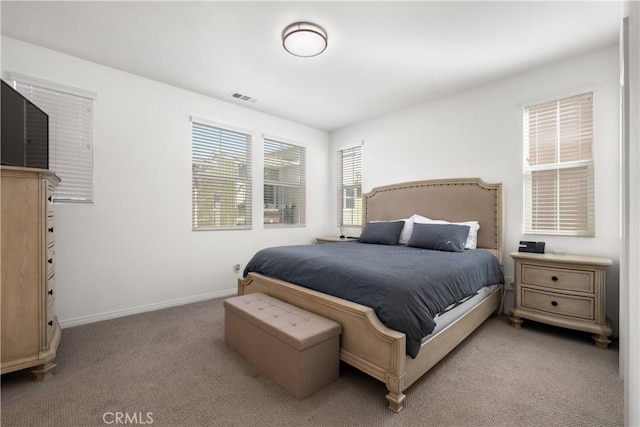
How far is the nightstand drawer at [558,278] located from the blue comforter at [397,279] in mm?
308

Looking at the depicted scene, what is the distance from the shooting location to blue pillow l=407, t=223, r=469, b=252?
9.96 feet

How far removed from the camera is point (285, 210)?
4.78m

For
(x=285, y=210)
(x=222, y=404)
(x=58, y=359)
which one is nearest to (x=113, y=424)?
(x=222, y=404)

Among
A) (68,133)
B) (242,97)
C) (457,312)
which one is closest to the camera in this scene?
(457,312)

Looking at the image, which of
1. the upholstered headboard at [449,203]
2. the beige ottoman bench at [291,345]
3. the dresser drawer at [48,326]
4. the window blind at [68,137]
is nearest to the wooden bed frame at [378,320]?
the upholstered headboard at [449,203]

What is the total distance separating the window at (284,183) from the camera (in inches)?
178

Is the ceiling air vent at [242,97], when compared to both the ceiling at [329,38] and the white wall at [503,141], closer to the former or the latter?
the ceiling at [329,38]

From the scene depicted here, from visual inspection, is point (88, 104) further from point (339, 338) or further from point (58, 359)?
point (339, 338)

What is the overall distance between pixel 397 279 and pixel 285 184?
3.26 m

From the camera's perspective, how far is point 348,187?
5.12 metres

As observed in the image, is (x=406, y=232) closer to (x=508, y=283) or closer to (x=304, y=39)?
(x=508, y=283)

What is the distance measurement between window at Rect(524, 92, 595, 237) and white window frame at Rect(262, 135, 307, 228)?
10.3ft
